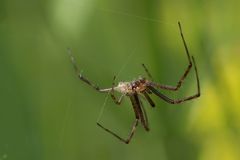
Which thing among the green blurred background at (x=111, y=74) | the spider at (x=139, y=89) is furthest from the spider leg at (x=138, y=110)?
the green blurred background at (x=111, y=74)

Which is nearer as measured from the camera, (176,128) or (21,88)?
(176,128)

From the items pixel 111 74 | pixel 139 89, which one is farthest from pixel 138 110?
pixel 111 74

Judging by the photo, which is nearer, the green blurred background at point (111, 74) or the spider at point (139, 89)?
the spider at point (139, 89)

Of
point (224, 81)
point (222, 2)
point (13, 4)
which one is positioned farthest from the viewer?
point (13, 4)

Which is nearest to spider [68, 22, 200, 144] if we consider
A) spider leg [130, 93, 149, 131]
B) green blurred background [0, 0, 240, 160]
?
spider leg [130, 93, 149, 131]

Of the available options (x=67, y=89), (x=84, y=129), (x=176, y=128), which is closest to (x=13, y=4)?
(x=67, y=89)

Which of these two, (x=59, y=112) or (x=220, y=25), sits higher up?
(x=220, y=25)

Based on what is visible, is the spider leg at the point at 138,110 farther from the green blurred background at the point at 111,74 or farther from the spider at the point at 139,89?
the green blurred background at the point at 111,74

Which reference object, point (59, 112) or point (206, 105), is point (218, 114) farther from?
point (59, 112)

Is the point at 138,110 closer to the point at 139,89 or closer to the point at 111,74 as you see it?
the point at 139,89
